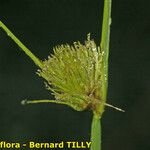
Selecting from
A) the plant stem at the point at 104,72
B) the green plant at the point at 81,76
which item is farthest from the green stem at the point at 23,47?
the plant stem at the point at 104,72

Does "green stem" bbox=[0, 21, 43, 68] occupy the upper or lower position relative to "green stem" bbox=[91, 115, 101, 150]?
upper

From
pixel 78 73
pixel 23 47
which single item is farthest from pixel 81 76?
pixel 23 47

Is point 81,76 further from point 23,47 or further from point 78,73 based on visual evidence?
point 23,47

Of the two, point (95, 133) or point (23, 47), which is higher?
point (23, 47)

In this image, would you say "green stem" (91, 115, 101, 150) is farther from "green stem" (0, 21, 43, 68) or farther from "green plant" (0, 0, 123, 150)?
"green stem" (0, 21, 43, 68)

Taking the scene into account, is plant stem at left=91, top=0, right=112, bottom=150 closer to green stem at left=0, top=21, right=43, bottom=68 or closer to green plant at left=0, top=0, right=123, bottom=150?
green plant at left=0, top=0, right=123, bottom=150

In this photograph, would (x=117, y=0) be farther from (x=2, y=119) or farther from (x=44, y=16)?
(x=2, y=119)

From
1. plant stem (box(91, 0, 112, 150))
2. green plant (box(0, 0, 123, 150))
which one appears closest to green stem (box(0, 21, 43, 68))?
green plant (box(0, 0, 123, 150))

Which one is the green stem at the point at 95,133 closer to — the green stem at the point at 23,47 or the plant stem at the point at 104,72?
the plant stem at the point at 104,72
